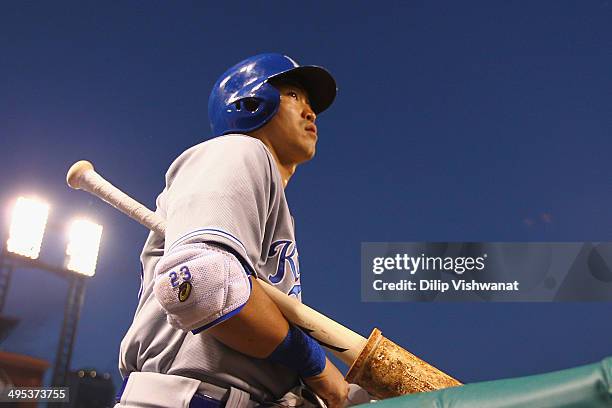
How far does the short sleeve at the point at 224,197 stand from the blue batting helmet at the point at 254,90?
27 centimetres

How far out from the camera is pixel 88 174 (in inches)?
59.2

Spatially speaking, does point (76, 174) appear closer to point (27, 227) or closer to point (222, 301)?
point (222, 301)

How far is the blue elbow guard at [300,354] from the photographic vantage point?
3.75ft

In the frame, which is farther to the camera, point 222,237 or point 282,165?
point 282,165

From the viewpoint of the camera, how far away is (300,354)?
3.82 ft

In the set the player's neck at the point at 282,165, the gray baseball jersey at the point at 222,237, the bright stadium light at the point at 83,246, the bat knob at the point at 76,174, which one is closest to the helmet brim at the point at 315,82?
the player's neck at the point at 282,165

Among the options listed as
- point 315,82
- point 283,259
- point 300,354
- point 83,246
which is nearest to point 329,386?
point 300,354

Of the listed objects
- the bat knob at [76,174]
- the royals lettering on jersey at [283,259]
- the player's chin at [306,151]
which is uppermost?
the player's chin at [306,151]

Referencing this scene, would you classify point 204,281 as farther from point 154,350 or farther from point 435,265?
point 435,265

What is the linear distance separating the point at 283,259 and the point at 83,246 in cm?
892

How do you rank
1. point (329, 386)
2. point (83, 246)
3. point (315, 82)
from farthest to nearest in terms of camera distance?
point (83, 246) → point (315, 82) → point (329, 386)

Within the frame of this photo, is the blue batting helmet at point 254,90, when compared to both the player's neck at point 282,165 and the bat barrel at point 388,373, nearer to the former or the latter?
the player's neck at point 282,165

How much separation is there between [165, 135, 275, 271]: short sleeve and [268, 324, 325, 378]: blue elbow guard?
161mm

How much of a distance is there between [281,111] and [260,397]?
0.74m
